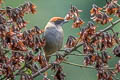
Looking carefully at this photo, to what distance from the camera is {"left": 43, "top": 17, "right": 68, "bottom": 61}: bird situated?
584 centimetres

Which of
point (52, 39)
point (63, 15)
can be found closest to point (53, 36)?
point (52, 39)

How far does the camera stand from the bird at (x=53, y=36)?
5836mm

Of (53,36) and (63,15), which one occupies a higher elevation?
(63,15)

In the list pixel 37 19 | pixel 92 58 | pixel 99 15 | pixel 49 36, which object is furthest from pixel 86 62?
pixel 37 19

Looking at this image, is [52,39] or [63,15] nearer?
[52,39]

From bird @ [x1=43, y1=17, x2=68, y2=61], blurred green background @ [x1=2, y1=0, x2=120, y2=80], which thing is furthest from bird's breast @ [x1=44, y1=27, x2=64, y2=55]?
blurred green background @ [x1=2, y1=0, x2=120, y2=80]

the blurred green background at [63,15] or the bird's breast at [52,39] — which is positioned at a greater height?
the blurred green background at [63,15]

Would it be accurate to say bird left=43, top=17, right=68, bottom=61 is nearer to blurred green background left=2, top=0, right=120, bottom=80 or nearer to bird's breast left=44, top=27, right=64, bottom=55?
bird's breast left=44, top=27, right=64, bottom=55

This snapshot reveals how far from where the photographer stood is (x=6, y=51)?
3.85 meters

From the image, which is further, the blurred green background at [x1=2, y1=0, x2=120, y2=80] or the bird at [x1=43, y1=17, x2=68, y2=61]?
the blurred green background at [x1=2, y1=0, x2=120, y2=80]

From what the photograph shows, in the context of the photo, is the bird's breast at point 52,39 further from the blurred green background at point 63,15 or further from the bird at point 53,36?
the blurred green background at point 63,15

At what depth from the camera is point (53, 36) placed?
19.5 feet

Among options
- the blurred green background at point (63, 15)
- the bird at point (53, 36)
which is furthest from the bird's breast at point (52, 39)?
the blurred green background at point (63, 15)

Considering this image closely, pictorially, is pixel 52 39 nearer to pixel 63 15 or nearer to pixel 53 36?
pixel 53 36
